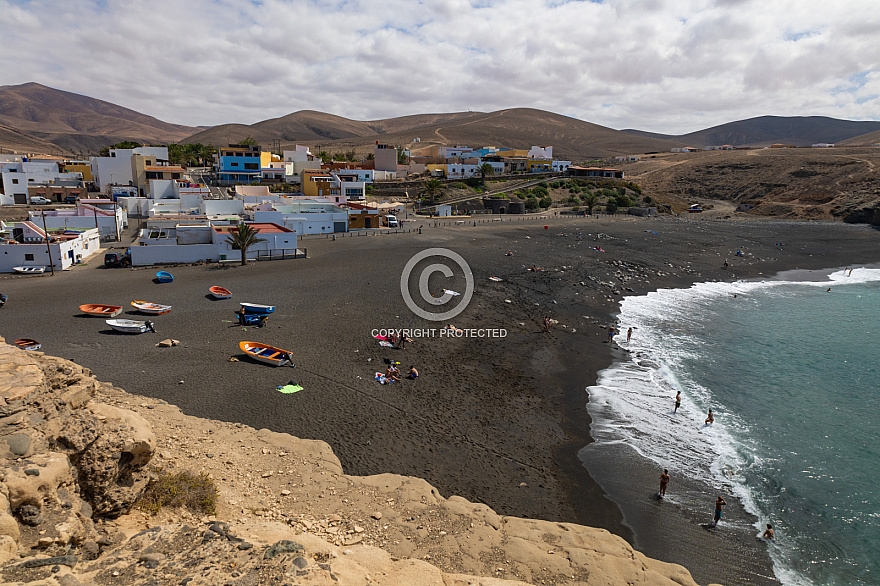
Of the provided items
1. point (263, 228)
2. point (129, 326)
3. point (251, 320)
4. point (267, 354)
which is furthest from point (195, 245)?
point (267, 354)

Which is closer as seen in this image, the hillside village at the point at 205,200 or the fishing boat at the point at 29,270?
the fishing boat at the point at 29,270

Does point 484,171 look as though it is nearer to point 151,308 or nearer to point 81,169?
point 81,169

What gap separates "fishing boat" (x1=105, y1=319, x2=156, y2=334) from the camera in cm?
1973

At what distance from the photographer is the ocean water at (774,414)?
12.0 meters

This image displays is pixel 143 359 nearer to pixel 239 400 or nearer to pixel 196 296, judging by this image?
pixel 239 400

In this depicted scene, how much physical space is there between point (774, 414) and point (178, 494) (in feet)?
63.9

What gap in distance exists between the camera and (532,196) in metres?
75.0

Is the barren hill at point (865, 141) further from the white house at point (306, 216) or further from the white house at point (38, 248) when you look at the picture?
the white house at point (38, 248)

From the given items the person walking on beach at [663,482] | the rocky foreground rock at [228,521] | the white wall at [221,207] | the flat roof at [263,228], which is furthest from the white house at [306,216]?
the person walking on beach at [663,482]

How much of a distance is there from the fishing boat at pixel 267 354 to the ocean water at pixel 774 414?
11.7 metres

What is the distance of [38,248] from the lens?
1134 inches

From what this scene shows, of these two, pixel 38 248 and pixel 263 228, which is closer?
pixel 38 248

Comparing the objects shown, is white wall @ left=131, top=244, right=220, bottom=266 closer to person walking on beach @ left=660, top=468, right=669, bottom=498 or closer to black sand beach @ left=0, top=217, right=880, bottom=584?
black sand beach @ left=0, top=217, right=880, bottom=584

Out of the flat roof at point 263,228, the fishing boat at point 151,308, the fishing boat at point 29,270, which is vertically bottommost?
the fishing boat at point 151,308
